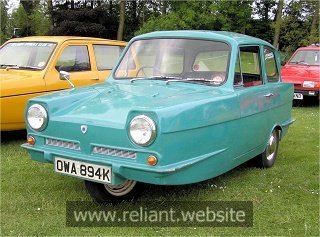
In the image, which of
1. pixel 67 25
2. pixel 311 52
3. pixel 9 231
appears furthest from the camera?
pixel 67 25

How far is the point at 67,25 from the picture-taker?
33031 mm

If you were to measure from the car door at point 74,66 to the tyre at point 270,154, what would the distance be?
3134mm

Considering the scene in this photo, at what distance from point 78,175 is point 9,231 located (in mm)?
707

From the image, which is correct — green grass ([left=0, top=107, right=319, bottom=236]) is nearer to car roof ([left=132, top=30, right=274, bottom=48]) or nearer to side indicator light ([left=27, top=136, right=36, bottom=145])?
side indicator light ([left=27, top=136, right=36, bottom=145])

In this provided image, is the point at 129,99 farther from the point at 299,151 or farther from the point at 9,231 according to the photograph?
the point at 299,151

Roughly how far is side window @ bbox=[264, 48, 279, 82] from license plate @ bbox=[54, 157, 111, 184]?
280cm

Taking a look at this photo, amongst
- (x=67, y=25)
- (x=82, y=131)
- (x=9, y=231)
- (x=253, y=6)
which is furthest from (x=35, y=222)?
(x=253, y=6)

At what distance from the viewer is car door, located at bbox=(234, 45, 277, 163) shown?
4.48m

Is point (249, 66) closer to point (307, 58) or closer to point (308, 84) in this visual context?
point (308, 84)

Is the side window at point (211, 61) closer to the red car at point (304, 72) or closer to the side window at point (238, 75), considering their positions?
the side window at point (238, 75)

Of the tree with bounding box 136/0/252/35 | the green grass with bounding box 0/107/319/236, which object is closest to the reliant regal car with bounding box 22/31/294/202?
the green grass with bounding box 0/107/319/236

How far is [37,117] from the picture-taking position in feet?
13.2

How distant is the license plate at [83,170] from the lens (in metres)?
3.59

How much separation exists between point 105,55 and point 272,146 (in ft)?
11.7
